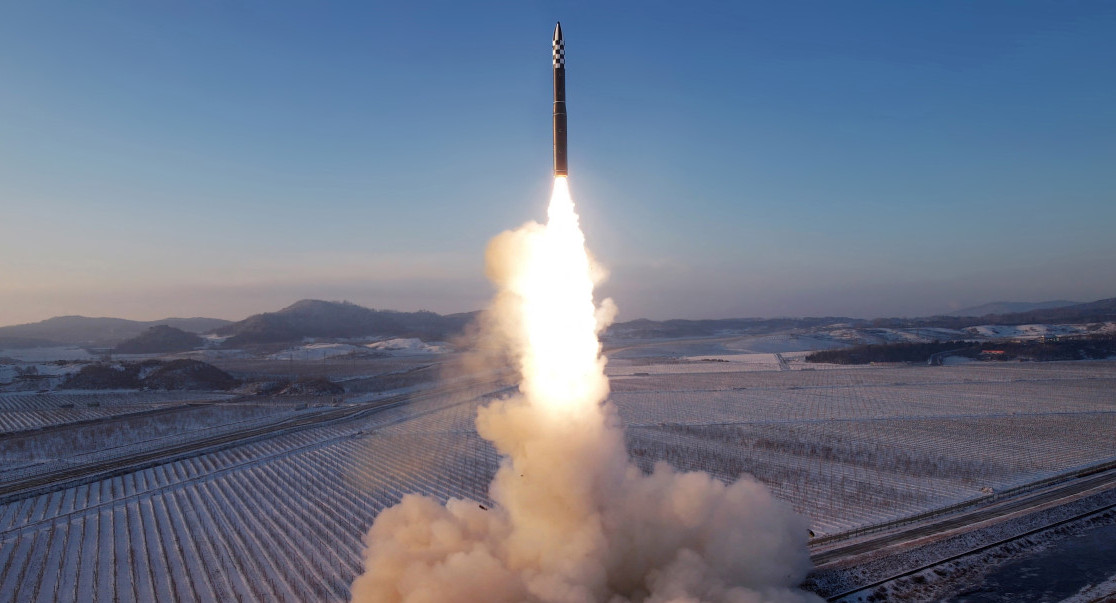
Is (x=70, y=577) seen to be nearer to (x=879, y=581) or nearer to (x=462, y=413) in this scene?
(x=879, y=581)

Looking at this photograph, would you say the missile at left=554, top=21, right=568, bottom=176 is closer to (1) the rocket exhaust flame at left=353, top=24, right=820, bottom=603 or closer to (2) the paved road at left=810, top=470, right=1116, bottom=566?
(1) the rocket exhaust flame at left=353, top=24, right=820, bottom=603

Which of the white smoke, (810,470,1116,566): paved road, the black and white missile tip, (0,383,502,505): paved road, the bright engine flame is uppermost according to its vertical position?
the black and white missile tip

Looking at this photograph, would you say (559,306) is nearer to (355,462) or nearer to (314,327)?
(355,462)

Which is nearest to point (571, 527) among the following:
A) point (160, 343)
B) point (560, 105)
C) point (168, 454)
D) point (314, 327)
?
point (560, 105)

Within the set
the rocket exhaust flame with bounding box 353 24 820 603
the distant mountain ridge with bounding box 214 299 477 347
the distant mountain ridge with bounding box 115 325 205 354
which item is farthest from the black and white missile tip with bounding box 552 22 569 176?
the distant mountain ridge with bounding box 115 325 205 354

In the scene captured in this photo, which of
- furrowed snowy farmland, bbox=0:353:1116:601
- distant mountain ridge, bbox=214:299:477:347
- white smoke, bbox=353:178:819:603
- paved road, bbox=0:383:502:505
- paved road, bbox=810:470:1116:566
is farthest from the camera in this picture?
distant mountain ridge, bbox=214:299:477:347
